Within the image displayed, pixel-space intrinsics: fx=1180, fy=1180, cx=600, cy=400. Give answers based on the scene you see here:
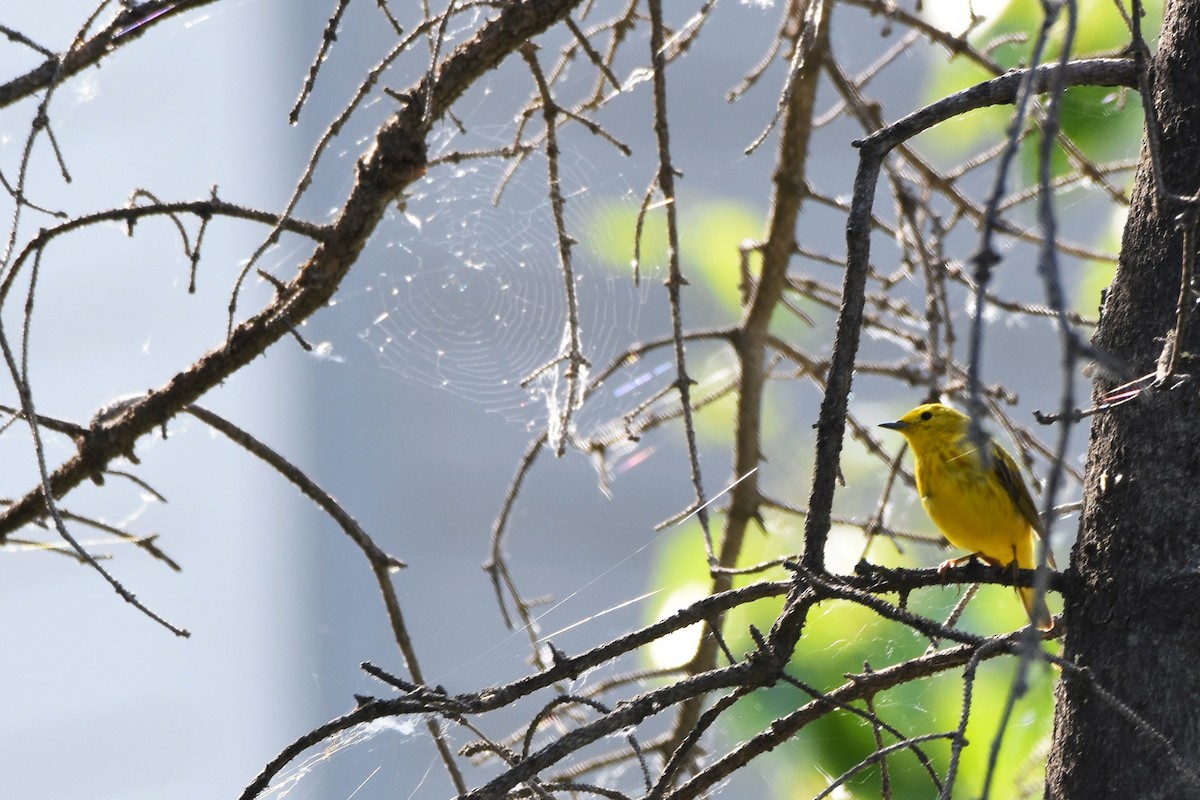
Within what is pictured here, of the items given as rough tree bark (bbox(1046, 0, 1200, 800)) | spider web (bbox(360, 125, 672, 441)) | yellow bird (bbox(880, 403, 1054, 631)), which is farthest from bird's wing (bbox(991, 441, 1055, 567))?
spider web (bbox(360, 125, 672, 441))

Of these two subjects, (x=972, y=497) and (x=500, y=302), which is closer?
(x=972, y=497)

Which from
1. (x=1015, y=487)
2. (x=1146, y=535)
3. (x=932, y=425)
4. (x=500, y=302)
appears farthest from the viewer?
(x=500, y=302)

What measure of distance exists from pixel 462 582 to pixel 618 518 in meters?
0.78

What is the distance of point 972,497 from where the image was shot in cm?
236

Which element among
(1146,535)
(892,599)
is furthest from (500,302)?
(1146,535)

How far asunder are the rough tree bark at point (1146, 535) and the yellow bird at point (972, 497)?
1.02 m

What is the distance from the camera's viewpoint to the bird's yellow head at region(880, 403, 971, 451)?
2551 millimetres

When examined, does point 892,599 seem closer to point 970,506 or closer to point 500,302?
point 970,506

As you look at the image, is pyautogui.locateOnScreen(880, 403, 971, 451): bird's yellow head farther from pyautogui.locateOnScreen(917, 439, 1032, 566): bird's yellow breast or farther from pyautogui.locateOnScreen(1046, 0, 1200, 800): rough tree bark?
pyautogui.locateOnScreen(1046, 0, 1200, 800): rough tree bark

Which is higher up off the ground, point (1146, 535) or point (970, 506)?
point (970, 506)

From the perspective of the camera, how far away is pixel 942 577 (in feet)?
3.92

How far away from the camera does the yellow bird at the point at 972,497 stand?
2.33m

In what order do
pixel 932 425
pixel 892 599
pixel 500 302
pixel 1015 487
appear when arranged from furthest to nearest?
pixel 500 302 → pixel 892 599 → pixel 932 425 → pixel 1015 487

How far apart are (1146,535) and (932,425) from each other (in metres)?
1.39
